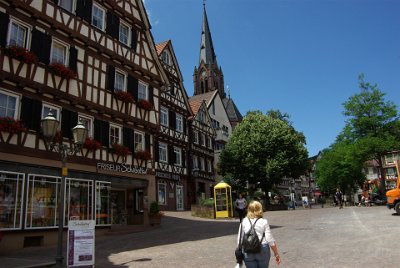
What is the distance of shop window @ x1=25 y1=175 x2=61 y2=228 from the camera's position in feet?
53.4

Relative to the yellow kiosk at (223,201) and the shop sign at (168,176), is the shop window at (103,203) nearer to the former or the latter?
the yellow kiosk at (223,201)

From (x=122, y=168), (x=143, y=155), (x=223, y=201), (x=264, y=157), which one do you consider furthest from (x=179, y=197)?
(x=122, y=168)

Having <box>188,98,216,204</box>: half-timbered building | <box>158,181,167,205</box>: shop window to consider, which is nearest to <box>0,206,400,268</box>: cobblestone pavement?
<box>158,181,167,205</box>: shop window

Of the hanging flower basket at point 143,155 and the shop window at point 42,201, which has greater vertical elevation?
the hanging flower basket at point 143,155

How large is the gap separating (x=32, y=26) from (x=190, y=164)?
25.1 metres

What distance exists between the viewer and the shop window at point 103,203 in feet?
64.7

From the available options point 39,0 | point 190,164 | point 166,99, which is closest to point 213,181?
point 190,164

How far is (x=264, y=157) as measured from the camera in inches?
1729

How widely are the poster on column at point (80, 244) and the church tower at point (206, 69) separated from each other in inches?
2764

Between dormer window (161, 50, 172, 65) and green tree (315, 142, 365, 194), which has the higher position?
dormer window (161, 50, 172, 65)

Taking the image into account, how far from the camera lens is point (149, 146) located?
2433cm

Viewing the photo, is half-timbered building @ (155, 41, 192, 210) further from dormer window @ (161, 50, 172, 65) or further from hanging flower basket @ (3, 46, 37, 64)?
hanging flower basket @ (3, 46, 37, 64)

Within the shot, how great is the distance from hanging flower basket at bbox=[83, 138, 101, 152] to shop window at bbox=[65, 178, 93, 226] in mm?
1558

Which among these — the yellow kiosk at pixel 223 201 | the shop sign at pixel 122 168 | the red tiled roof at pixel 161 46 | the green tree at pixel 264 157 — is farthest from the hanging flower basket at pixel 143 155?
the green tree at pixel 264 157
